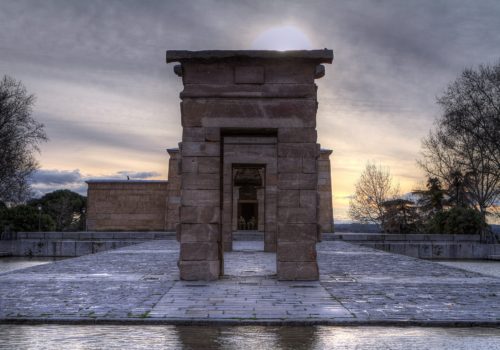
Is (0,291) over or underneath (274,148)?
underneath

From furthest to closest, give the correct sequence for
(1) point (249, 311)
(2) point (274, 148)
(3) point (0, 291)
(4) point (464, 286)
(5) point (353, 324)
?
1. (2) point (274, 148)
2. (4) point (464, 286)
3. (3) point (0, 291)
4. (1) point (249, 311)
5. (5) point (353, 324)

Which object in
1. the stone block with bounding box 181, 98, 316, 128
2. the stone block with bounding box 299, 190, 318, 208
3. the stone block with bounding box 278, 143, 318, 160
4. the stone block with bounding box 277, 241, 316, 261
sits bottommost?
the stone block with bounding box 277, 241, 316, 261

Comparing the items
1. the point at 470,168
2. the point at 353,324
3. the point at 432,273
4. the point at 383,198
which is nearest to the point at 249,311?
the point at 353,324

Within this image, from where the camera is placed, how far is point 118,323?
22.0 ft

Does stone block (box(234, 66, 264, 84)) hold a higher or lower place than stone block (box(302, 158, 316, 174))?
higher

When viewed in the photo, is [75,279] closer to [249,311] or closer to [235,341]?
[249,311]

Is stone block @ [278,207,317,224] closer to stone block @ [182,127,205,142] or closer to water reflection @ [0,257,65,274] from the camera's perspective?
stone block @ [182,127,205,142]

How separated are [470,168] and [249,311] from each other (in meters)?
27.6

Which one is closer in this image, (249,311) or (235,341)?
(235,341)

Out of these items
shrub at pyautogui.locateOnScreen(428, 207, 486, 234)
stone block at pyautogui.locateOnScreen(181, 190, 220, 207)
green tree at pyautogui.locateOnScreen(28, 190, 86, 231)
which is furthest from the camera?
green tree at pyautogui.locateOnScreen(28, 190, 86, 231)

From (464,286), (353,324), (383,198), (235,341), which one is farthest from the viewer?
(383,198)

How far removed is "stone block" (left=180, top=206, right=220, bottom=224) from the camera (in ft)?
34.8

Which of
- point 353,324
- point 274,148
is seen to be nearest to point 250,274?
point 353,324

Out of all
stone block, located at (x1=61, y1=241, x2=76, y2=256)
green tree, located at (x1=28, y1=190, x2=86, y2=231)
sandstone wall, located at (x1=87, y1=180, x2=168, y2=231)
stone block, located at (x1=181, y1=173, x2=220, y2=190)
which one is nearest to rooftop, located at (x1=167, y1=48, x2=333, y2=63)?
stone block, located at (x1=181, y1=173, x2=220, y2=190)
